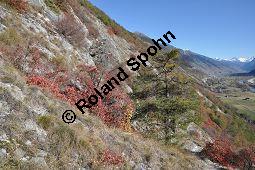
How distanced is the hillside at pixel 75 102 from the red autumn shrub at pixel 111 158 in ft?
0.16

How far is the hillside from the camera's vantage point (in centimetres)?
1391

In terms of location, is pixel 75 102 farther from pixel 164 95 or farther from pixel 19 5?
pixel 19 5

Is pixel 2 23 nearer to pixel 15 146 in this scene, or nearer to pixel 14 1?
pixel 14 1

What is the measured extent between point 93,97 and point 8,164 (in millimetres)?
14548

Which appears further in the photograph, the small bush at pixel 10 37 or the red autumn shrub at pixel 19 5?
the red autumn shrub at pixel 19 5

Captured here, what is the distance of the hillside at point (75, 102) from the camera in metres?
13.9

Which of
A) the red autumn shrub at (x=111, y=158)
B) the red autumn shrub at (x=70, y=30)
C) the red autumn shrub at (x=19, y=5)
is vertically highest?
the red autumn shrub at (x=70, y=30)

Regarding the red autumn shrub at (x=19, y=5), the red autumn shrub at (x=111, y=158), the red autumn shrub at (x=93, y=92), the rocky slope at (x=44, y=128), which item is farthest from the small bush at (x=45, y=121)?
the red autumn shrub at (x=19, y=5)

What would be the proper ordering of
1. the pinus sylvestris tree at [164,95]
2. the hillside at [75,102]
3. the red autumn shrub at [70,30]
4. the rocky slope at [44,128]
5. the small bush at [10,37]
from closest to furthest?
the rocky slope at [44,128], the hillside at [75,102], the small bush at [10,37], the pinus sylvestris tree at [164,95], the red autumn shrub at [70,30]

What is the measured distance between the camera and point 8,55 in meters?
21.0

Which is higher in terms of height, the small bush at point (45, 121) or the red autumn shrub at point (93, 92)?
the red autumn shrub at point (93, 92)

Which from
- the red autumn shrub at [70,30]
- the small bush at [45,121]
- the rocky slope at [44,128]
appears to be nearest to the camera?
the rocky slope at [44,128]

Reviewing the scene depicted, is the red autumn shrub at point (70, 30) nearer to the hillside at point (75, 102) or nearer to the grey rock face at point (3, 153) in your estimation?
the hillside at point (75, 102)

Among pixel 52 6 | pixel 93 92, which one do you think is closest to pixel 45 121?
pixel 93 92
